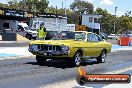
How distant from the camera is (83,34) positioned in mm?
16734

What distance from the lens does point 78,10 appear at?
13325cm

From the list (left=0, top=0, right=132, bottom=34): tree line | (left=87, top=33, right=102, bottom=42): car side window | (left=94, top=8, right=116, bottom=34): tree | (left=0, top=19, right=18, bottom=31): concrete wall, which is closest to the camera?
(left=87, top=33, right=102, bottom=42): car side window

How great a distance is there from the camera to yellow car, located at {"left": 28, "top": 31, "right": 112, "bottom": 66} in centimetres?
1474

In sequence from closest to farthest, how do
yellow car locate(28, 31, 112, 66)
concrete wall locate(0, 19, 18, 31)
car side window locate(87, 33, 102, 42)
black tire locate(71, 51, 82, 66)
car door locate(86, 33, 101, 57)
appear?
1. yellow car locate(28, 31, 112, 66)
2. black tire locate(71, 51, 82, 66)
3. car door locate(86, 33, 101, 57)
4. car side window locate(87, 33, 102, 42)
5. concrete wall locate(0, 19, 18, 31)

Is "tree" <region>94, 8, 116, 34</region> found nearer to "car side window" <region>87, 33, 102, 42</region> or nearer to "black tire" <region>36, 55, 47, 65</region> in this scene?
"car side window" <region>87, 33, 102, 42</region>

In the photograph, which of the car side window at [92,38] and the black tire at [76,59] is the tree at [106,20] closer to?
the car side window at [92,38]

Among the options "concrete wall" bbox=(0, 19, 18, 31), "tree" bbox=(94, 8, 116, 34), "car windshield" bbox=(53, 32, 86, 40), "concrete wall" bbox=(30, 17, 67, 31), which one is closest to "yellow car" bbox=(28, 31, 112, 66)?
"car windshield" bbox=(53, 32, 86, 40)

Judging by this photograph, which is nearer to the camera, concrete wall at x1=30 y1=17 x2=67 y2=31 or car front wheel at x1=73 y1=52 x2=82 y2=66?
car front wheel at x1=73 y1=52 x2=82 y2=66

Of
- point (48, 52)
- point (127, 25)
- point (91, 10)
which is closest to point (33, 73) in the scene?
point (48, 52)

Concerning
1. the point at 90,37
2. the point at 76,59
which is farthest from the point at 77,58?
the point at 90,37

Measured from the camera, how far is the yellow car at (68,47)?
1474 centimetres

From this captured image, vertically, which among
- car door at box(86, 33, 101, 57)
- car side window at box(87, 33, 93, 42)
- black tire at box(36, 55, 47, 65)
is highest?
car side window at box(87, 33, 93, 42)

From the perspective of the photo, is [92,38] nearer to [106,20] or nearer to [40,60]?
[40,60]

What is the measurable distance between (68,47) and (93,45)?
2.62 meters
